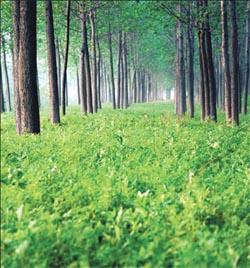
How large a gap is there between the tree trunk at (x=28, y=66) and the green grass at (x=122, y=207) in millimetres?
3150

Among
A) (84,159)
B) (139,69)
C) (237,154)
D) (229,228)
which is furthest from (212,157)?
(139,69)

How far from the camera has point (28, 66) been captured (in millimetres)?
12703

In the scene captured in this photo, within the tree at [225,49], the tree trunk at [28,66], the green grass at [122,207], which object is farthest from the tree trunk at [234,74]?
the green grass at [122,207]

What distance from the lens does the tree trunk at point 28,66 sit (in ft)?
41.4

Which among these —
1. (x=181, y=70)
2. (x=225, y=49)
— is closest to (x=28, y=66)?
(x=225, y=49)

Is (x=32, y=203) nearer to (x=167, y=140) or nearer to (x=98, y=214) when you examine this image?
(x=98, y=214)

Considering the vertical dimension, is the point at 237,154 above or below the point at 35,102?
below

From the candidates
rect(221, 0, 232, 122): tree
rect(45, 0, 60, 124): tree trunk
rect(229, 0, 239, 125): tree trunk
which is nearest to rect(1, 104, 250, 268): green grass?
rect(45, 0, 60, 124): tree trunk

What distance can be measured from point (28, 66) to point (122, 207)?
7.44m

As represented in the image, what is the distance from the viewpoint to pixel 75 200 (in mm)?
6305

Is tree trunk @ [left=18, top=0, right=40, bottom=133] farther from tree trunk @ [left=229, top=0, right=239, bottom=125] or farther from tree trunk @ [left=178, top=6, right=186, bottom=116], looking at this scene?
tree trunk @ [left=178, top=6, right=186, bottom=116]

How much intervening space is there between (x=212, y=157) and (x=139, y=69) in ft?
185

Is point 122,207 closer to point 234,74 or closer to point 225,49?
point 234,74

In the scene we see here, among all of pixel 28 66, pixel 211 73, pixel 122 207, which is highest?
pixel 28 66
